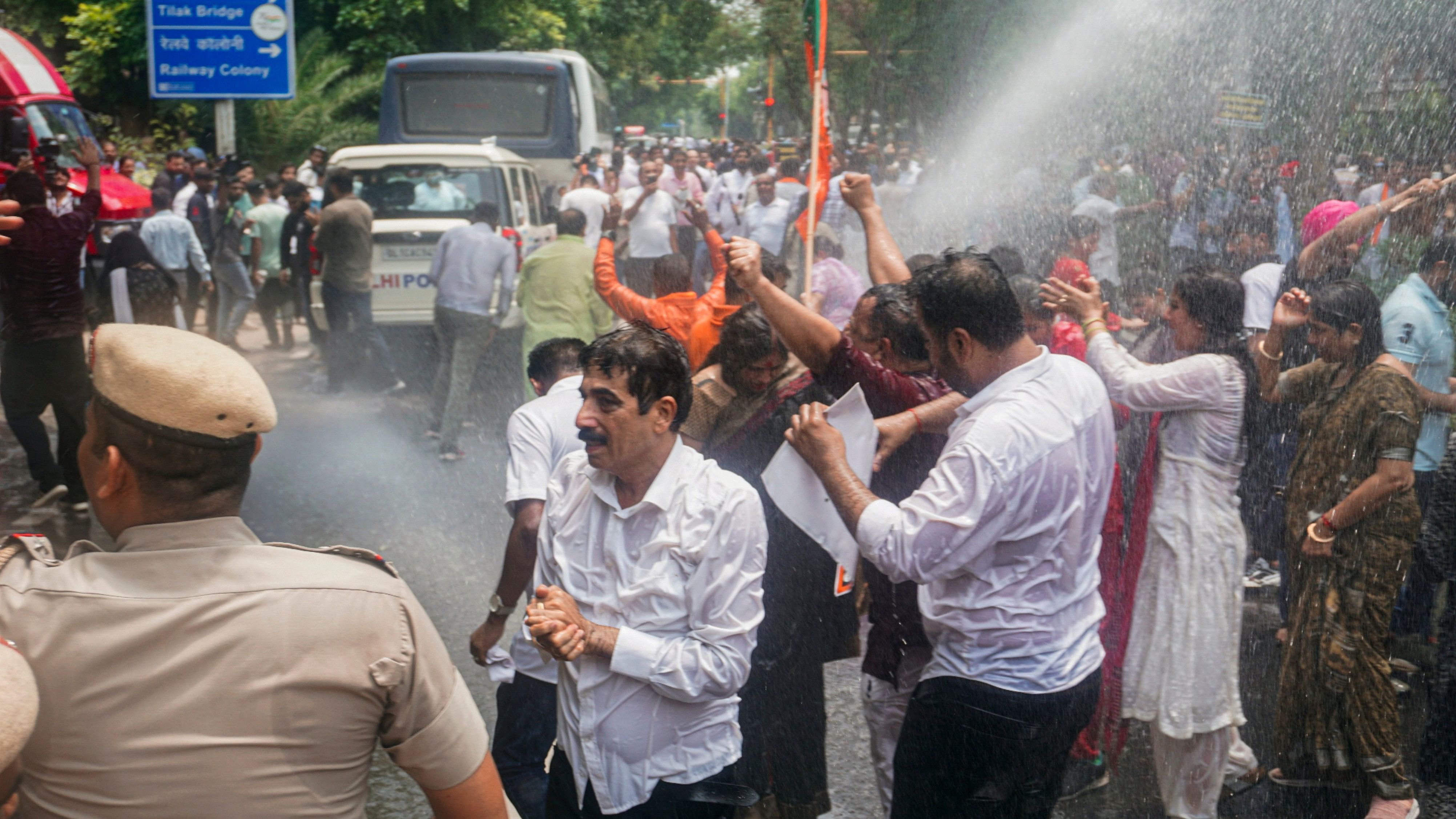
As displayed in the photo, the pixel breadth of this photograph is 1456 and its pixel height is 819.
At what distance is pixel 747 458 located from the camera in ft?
12.3

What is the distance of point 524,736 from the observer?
3.28 meters

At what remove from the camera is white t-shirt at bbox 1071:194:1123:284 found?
10711 millimetres

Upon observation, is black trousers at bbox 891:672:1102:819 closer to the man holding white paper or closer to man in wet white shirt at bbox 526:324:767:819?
the man holding white paper

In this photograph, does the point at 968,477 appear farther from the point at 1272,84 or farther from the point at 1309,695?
the point at 1272,84

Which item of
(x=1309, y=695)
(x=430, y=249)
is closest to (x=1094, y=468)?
(x=1309, y=695)

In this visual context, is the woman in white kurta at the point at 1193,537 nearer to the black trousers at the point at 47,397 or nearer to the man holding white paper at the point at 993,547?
the man holding white paper at the point at 993,547

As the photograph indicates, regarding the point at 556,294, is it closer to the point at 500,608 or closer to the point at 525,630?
the point at 500,608

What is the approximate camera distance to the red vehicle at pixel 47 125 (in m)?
13.2

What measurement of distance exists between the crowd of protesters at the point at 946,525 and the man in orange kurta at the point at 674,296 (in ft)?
0.08

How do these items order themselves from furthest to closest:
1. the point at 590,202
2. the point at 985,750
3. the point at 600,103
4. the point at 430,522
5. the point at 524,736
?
1. the point at 600,103
2. the point at 590,202
3. the point at 430,522
4. the point at 524,736
5. the point at 985,750

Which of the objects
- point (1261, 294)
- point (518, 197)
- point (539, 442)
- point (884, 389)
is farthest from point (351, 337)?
point (884, 389)

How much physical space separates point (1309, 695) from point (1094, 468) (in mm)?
1859

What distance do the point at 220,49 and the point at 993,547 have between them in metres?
13.7

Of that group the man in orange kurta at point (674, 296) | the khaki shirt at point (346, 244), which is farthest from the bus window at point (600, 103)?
the man in orange kurta at point (674, 296)
